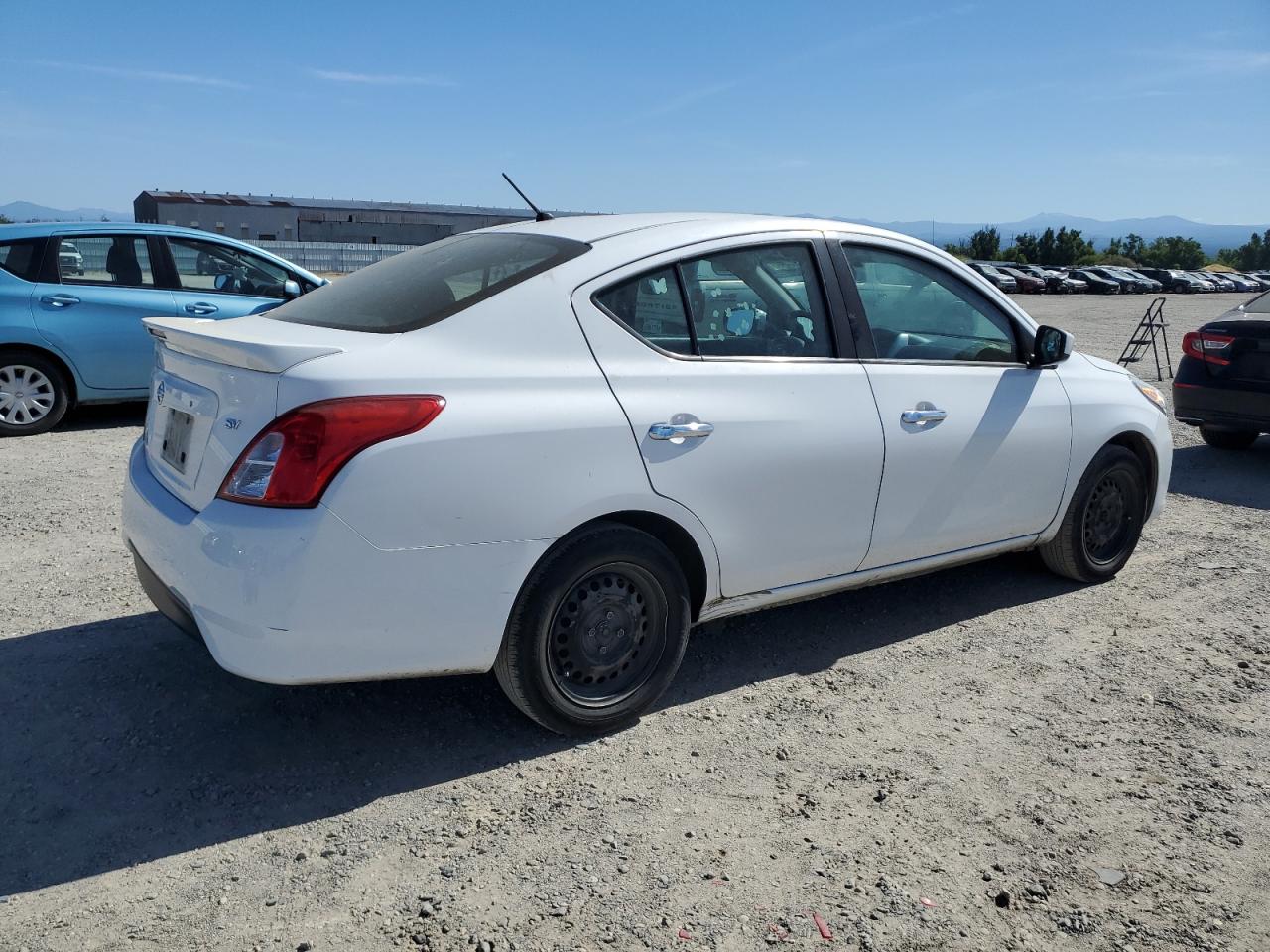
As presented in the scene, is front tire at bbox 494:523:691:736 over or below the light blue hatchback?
below

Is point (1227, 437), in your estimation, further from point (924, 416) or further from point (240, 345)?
point (240, 345)

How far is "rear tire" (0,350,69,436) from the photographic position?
326 inches

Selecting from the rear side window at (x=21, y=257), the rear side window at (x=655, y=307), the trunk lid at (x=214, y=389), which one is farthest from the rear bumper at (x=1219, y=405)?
the rear side window at (x=21, y=257)

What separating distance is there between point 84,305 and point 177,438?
589 cm

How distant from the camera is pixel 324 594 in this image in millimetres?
2959

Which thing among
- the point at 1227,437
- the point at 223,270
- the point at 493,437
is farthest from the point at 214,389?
the point at 1227,437

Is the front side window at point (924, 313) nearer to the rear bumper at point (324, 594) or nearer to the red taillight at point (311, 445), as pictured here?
the rear bumper at point (324, 594)

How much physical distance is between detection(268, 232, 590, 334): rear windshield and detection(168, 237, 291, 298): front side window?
5610 millimetres

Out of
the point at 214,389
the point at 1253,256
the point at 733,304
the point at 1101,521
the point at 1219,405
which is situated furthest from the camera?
the point at 1253,256

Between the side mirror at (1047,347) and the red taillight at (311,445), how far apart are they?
2982 mm

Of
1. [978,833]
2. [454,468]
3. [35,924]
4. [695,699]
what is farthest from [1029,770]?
[35,924]

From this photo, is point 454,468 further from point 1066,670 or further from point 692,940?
point 1066,670

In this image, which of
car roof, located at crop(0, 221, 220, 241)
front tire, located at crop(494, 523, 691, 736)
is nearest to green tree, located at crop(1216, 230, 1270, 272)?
car roof, located at crop(0, 221, 220, 241)

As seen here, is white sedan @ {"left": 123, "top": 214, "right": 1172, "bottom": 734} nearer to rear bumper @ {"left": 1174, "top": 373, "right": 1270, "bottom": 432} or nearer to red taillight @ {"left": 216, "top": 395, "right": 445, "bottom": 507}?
red taillight @ {"left": 216, "top": 395, "right": 445, "bottom": 507}
